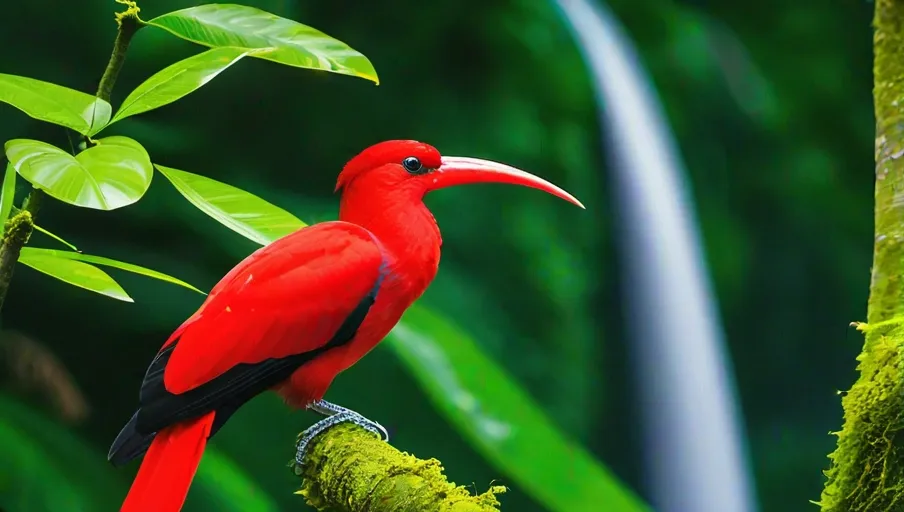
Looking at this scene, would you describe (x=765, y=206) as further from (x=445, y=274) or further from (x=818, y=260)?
(x=445, y=274)

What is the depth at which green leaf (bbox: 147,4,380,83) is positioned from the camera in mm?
1141

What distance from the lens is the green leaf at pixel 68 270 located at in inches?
40.9

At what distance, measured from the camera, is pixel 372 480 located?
3.18 ft

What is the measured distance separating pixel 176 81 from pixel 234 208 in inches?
8.3

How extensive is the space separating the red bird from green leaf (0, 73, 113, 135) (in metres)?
0.32

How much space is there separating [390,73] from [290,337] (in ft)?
3.24

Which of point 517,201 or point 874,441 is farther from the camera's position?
point 517,201

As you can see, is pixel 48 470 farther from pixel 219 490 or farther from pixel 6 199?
pixel 6 199

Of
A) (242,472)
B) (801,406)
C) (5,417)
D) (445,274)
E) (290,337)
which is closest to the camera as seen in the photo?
(290,337)

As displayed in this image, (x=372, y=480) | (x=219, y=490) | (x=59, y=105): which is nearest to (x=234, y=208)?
(x=59, y=105)

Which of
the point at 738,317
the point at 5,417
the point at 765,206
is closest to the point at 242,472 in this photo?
the point at 5,417

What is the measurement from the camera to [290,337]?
1.18 meters

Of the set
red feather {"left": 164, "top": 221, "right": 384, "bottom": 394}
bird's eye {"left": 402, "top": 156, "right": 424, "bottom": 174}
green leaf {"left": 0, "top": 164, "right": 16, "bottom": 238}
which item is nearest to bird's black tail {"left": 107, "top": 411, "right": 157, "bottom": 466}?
red feather {"left": 164, "top": 221, "right": 384, "bottom": 394}

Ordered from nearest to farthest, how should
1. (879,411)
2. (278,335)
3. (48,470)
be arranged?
1. (879,411)
2. (278,335)
3. (48,470)
